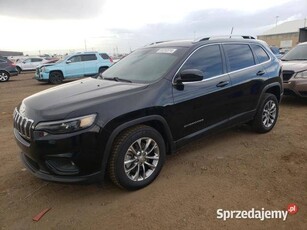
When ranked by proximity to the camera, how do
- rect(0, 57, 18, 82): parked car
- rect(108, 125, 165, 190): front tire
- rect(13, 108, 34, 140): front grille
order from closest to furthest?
rect(13, 108, 34, 140): front grille → rect(108, 125, 165, 190): front tire → rect(0, 57, 18, 82): parked car

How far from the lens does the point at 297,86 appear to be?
6.87 meters

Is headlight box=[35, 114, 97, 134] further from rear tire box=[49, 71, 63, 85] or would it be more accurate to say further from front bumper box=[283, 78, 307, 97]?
rear tire box=[49, 71, 63, 85]

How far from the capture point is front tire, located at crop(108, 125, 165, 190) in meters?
3.03

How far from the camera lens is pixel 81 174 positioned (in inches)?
114

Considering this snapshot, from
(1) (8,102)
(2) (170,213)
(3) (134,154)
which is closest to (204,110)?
(3) (134,154)

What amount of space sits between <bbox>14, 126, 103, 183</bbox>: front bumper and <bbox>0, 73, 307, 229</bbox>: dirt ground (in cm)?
43

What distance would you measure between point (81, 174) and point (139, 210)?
0.74 meters

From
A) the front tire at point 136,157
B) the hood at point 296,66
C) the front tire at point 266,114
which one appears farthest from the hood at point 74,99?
the hood at point 296,66

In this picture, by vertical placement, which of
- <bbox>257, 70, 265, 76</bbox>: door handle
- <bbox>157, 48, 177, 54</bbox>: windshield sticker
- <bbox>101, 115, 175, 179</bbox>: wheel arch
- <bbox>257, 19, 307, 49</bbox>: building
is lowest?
<bbox>101, 115, 175, 179</bbox>: wheel arch

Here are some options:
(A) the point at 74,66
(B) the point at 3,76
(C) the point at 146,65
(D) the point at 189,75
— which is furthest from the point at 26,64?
(D) the point at 189,75

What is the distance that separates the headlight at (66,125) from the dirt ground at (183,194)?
94 centimetres

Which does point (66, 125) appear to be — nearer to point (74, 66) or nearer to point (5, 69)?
point (74, 66)

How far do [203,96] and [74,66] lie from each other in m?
13.0

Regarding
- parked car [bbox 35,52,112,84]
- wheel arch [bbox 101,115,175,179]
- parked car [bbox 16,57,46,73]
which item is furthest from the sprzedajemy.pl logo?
parked car [bbox 16,57,46,73]
